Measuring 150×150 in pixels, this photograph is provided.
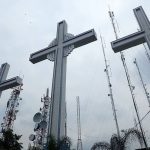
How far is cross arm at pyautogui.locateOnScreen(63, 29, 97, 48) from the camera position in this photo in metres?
15.6

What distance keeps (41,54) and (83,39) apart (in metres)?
3.36

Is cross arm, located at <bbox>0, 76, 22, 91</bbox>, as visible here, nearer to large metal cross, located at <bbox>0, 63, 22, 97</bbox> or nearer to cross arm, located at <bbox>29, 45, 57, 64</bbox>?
large metal cross, located at <bbox>0, 63, 22, 97</bbox>

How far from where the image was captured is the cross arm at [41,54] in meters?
16.9

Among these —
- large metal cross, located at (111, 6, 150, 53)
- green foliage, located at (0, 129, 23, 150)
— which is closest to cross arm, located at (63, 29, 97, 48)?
large metal cross, located at (111, 6, 150, 53)

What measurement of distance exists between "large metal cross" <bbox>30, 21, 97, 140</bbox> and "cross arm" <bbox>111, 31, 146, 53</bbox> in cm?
174

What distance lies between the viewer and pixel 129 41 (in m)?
14.4

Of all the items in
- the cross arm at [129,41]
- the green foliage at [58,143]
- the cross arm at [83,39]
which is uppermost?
the cross arm at [83,39]

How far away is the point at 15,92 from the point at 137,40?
25897mm

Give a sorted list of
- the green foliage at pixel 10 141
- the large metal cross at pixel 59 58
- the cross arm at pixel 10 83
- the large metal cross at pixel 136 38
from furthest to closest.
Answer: the green foliage at pixel 10 141 < the cross arm at pixel 10 83 < the large metal cross at pixel 136 38 < the large metal cross at pixel 59 58

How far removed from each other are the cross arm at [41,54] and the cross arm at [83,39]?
1.26 m

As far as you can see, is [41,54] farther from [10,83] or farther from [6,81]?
[6,81]

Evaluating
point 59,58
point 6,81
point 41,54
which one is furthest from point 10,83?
point 59,58

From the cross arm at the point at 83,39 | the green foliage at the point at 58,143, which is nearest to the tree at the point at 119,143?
the green foliage at the point at 58,143

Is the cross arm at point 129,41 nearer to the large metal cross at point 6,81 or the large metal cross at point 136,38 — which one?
the large metal cross at point 136,38
